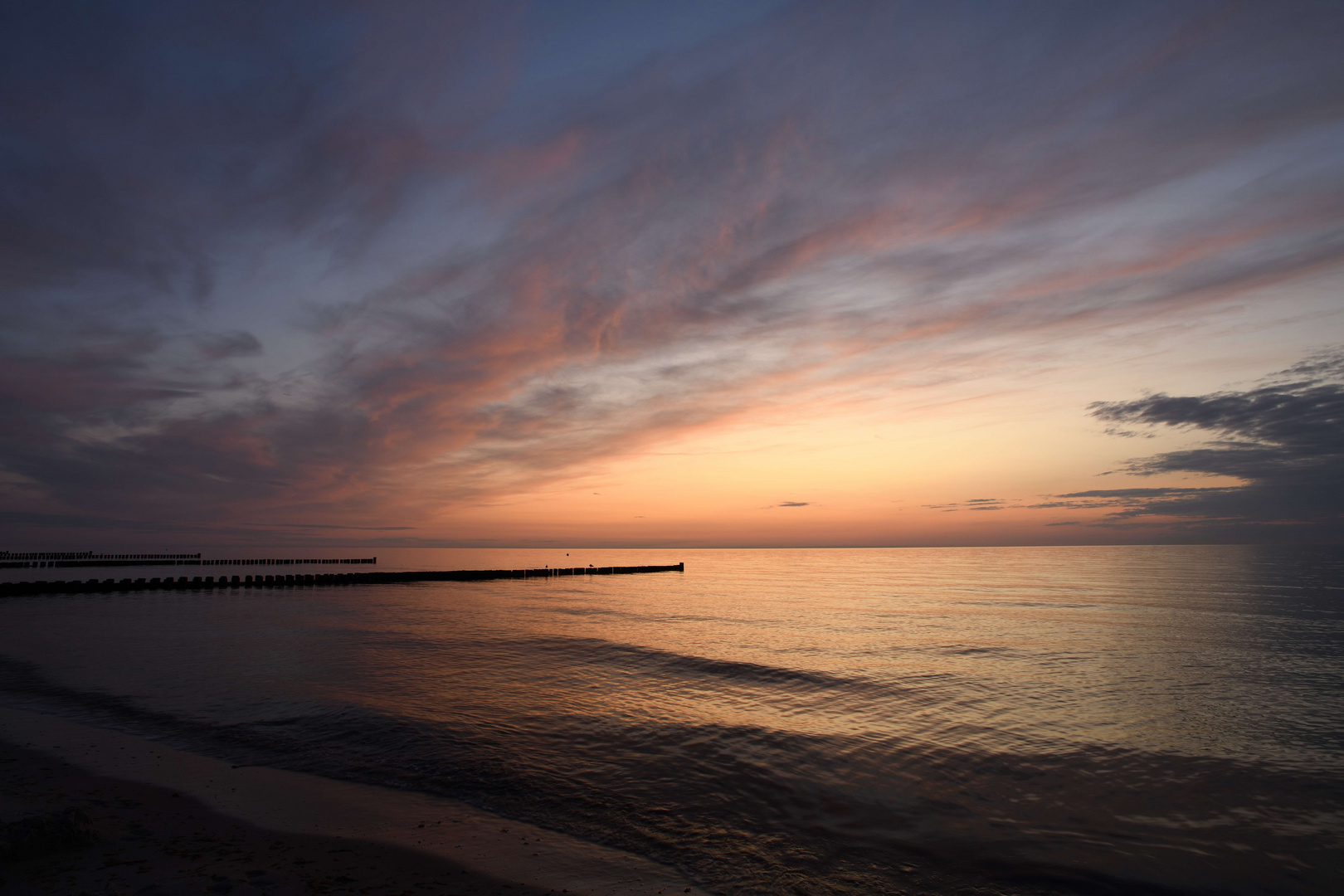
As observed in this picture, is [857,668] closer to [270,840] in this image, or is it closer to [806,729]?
[806,729]

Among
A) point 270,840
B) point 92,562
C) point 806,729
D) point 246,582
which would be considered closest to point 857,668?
point 806,729

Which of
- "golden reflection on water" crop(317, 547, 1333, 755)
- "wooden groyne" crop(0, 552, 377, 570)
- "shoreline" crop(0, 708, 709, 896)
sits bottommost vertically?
"golden reflection on water" crop(317, 547, 1333, 755)

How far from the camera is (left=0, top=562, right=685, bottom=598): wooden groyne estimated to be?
1994 inches

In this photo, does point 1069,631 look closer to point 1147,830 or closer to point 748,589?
point 1147,830

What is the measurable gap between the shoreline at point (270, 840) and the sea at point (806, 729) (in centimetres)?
77

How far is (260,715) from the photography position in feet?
51.2

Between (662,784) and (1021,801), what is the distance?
21.6 ft

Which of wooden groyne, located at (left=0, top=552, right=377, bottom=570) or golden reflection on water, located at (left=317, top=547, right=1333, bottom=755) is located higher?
wooden groyne, located at (left=0, top=552, right=377, bottom=570)

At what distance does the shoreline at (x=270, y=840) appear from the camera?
7344mm

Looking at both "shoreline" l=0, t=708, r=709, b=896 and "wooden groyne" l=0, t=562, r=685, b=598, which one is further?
"wooden groyne" l=0, t=562, r=685, b=598

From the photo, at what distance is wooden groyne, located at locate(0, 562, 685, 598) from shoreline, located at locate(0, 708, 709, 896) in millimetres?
54387

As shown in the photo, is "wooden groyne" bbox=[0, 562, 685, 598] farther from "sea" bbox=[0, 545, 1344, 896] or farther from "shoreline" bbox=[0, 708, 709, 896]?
"shoreline" bbox=[0, 708, 709, 896]

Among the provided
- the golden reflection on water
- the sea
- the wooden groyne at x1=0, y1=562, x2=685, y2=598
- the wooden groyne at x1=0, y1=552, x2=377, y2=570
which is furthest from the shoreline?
the wooden groyne at x1=0, y1=552, x2=377, y2=570

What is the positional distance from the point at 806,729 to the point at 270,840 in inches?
461
